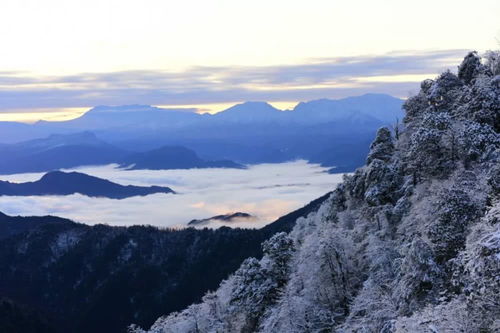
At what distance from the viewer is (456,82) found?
74.6 m

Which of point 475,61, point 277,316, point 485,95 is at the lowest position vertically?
point 277,316

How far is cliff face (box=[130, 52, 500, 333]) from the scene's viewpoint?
29875 mm

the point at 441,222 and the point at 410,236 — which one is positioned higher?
the point at 441,222

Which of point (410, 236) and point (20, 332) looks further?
point (20, 332)

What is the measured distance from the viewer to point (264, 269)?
65.1 metres

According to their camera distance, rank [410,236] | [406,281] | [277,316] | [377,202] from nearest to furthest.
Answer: [406,281] < [410,236] < [277,316] < [377,202]

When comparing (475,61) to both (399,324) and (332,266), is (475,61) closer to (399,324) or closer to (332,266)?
(332,266)

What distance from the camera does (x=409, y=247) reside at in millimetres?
42656

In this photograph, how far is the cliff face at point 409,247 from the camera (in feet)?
98.0

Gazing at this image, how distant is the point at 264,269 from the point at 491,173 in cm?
3160

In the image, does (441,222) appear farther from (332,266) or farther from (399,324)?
(332,266)

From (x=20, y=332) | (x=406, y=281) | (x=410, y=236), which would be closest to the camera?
(x=406, y=281)

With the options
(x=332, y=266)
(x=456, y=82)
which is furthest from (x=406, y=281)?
(x=456, y=82)

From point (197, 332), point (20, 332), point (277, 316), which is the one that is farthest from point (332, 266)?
point (20, 332)
